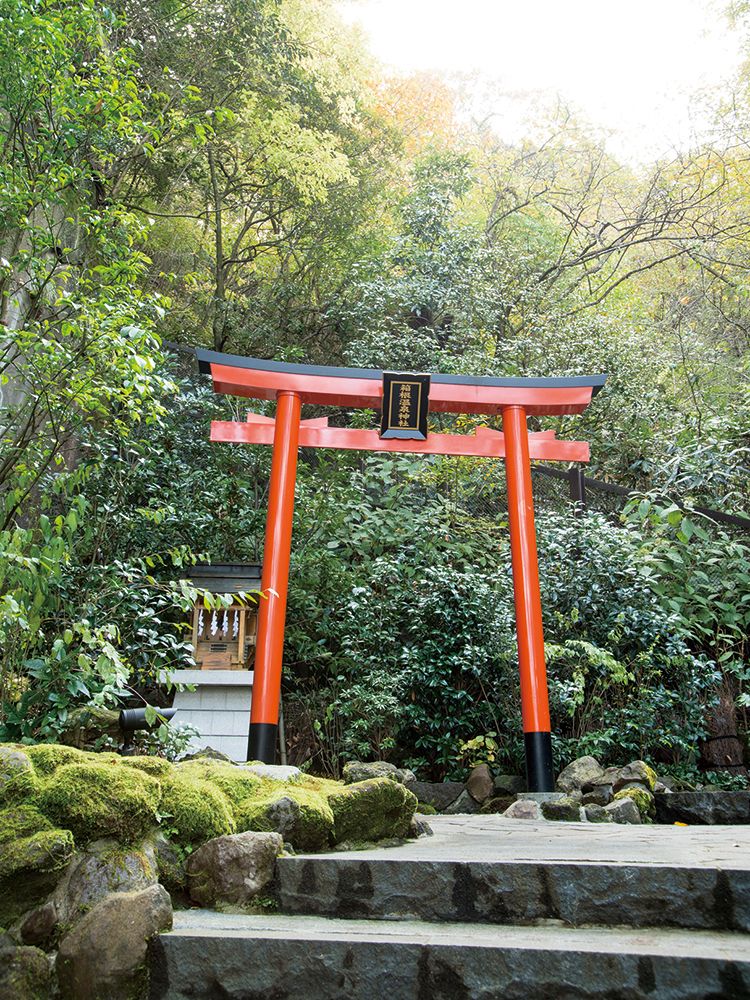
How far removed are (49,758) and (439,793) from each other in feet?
15.5

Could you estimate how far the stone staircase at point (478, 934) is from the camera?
1790mm

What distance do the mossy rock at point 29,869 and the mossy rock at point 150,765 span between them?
1.70ft

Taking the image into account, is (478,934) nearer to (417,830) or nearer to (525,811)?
(417,830)

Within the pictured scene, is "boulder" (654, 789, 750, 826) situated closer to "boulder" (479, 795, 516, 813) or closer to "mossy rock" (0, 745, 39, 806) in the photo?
"boulder" (479, 795, 516, 813)

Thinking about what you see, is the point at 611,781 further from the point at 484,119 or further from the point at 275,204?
the point at 484,119

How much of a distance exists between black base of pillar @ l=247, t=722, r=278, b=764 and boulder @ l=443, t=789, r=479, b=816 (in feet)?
5.22

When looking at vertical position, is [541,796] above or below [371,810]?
below

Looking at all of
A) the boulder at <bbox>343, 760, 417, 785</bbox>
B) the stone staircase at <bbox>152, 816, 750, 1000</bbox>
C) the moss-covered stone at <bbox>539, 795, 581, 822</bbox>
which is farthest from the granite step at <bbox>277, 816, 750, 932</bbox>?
the moss-covered stone at <bbox>539, 795, 581, 822</bbox>

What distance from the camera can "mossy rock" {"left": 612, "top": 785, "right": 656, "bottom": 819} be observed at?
539 centimetres

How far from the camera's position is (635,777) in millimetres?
5789

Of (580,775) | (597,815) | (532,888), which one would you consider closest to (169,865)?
(532,888)

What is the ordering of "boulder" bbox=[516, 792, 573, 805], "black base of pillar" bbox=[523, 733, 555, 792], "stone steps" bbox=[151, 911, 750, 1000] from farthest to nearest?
Answer: "black base of pillar" bbox=[523, 733, 555, 792] → "boulder" bbox=[516, 792, 573, 805] → "stone steps" bbox=[151, 911, 750, 1000]

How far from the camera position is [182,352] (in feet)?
41.5

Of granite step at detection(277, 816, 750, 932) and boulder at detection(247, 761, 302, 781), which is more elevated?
boulder at detection(247, 761, 302, 781)
